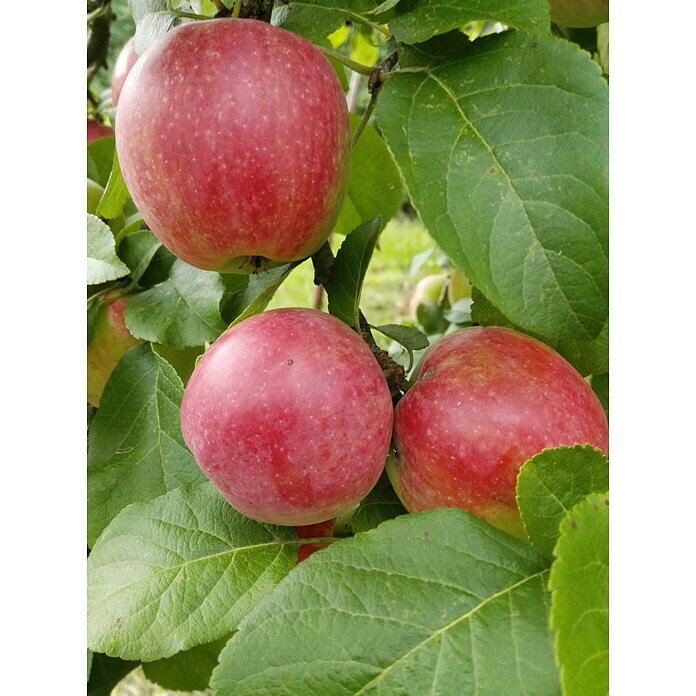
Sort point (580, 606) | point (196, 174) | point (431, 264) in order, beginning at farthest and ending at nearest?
point (431, 264), point (196, 174), point (580, 606)

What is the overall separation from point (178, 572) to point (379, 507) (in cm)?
17

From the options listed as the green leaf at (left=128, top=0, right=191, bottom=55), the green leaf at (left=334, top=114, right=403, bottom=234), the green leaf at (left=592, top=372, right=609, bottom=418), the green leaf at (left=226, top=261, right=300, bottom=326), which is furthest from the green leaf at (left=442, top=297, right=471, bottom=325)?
the green leaf at (left=128, top=0, right=191, bottom=55)

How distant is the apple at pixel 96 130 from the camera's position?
44.6 inches

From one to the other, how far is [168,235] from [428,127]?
196 millimetres

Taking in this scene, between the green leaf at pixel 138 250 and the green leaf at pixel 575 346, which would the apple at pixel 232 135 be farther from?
the green leaf at pixel 138 250

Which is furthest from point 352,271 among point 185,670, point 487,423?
point 185,670

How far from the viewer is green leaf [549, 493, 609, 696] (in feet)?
1.37

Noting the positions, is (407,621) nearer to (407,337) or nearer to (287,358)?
(287,358)

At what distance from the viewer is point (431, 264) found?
85.7 inches

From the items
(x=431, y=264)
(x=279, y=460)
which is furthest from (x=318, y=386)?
(x=431, y=264)

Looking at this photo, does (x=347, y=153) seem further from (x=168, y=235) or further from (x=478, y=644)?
(x=478, y=644)

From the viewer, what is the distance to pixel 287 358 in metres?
0.54

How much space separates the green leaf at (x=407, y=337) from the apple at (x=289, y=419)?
0.14 m
